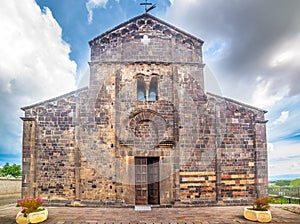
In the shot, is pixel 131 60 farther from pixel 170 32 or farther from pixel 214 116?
pixel 214 116

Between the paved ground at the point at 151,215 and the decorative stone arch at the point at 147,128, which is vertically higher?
the decorative stone arch at the point at 147,128

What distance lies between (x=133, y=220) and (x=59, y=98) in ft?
25.6

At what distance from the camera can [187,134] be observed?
14172 mm

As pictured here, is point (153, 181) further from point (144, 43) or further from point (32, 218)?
point (144, 43)

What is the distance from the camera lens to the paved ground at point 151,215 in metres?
10.3

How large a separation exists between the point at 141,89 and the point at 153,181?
17.7ft

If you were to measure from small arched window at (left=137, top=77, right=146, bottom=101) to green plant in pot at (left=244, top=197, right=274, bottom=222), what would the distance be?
25.4 ft

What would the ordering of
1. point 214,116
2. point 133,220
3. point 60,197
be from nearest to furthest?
point 133,220 < point 60,197 < point 214,116

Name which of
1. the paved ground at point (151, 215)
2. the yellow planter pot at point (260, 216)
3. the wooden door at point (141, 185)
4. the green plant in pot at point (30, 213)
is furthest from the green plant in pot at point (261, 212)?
the green plant in pot at point (30, 213)

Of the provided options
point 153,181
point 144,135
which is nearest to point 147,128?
point 144,135

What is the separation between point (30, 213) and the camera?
9.92 meters

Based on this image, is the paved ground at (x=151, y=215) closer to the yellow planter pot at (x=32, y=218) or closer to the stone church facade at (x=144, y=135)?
the yellow planter pot at (x=32, y=218)

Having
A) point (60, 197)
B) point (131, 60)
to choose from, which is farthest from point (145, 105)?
point (60, 197)

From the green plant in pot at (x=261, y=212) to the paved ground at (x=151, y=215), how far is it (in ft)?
1.07
